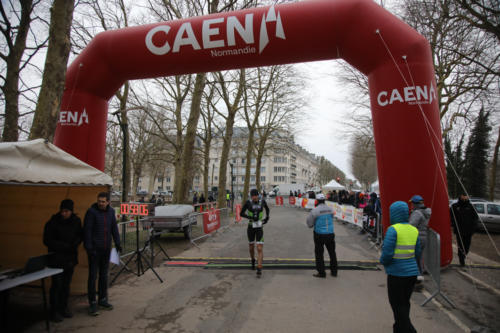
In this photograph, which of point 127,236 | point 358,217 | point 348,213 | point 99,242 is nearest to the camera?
point 99,242

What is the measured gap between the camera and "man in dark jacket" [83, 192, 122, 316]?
457 centimetres

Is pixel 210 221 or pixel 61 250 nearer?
pixel 61 250

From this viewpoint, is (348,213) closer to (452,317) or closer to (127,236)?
(127,236)

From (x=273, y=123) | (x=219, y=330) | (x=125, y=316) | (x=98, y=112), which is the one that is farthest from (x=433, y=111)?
(x=273, y=123)

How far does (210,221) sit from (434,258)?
8.12 meters

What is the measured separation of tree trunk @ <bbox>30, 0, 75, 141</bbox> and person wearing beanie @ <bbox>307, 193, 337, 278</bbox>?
5816 mm

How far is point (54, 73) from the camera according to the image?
18.9 ft

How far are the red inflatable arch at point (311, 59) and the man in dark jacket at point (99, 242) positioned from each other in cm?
285

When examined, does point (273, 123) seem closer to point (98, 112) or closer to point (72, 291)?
point (98, 112)

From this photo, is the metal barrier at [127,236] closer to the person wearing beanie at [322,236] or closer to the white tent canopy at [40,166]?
the white tent canopy at [40,166]

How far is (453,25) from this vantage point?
9.05 m

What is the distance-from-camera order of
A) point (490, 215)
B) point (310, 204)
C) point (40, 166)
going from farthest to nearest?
point (310, 204)
point (490, 215)
point (40, 166)

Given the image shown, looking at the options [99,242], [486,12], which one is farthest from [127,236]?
[486,12]

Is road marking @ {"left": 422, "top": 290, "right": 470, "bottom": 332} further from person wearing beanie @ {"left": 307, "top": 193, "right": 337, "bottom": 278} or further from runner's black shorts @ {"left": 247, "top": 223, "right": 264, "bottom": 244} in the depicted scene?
runner's black shorts @ {"left": 247, "top": 223, "right": 264, "bottom": 244}
